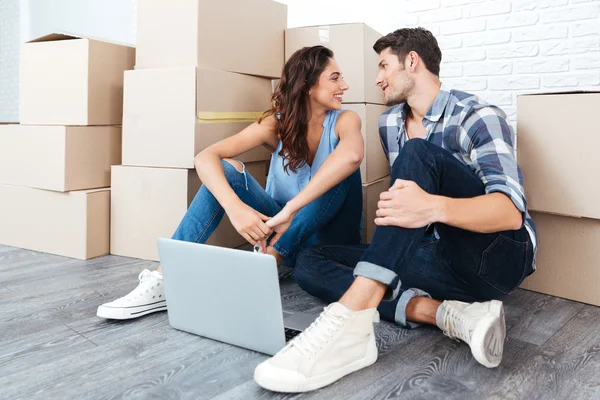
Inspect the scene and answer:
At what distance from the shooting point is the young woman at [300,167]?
143 centimetres

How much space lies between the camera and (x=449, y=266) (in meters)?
1.29

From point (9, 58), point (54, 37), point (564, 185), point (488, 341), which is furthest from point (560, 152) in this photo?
point (9, 58)

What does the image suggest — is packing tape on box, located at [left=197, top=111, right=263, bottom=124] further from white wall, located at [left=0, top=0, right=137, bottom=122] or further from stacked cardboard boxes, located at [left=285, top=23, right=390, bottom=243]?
white wall, located at [left=0, top=0, right=137, bottom=122]

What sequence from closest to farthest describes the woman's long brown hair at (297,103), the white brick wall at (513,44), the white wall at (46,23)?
the woman's long brown hair at (297,103) → the white brick wall at (513,44) → the white wall at (46,23)

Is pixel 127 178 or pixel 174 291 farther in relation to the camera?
pixel 127 178

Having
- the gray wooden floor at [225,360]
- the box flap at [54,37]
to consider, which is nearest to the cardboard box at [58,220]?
the gray wooden floor at [225,360]

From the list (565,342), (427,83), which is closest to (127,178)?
(427,83)

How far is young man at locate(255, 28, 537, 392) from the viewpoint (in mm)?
1024

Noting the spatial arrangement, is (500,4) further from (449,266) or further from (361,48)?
(449,266)

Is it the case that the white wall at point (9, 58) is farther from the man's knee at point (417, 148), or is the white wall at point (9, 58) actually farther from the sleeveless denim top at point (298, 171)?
the man's knee at point (417, 148)

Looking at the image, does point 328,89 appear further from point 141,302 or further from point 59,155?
point 59,155

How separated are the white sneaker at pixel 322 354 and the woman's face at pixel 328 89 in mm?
752

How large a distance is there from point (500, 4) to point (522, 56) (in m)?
0.23

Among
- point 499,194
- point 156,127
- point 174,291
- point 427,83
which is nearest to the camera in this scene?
point 499,194
